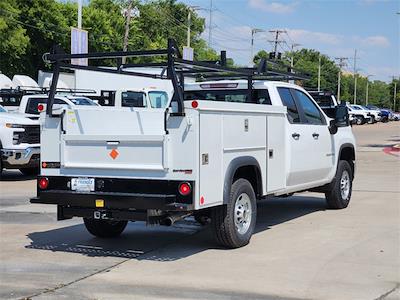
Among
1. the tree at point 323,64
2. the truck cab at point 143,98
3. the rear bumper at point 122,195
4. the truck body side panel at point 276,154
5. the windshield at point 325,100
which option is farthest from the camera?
the tree at point 323,64

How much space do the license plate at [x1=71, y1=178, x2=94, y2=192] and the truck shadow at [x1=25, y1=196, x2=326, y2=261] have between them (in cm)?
82

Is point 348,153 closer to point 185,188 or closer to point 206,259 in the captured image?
point 206,259

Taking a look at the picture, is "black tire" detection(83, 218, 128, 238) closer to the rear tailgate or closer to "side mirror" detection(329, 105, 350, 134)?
the rear tailgate

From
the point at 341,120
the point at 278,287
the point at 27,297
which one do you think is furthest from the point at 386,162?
the point at 27,297

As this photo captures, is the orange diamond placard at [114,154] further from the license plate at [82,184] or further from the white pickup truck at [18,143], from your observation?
the white pickup truck at [18,143]

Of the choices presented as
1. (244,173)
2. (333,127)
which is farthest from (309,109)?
(244,173)

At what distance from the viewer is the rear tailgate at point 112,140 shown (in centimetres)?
689

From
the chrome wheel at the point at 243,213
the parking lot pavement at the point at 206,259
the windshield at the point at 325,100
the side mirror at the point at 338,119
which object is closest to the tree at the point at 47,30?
the windshield at the point at 325,100

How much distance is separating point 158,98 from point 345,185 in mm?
8720

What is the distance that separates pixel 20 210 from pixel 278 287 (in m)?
6.15

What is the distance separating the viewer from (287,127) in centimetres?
877

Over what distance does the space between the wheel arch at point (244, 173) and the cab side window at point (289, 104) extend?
137cm

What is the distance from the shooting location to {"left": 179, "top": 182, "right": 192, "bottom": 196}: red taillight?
21.8 ft

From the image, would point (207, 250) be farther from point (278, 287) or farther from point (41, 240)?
point (41, 240)
